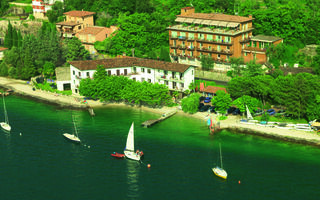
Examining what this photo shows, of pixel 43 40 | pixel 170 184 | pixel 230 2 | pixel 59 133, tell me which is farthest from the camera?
pixel 230 2

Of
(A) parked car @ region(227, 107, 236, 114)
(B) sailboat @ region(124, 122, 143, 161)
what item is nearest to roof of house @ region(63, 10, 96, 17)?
(A) parked car @ region(227, 107, 236, 114)

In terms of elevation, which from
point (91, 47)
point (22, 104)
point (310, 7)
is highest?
point (310, 7)

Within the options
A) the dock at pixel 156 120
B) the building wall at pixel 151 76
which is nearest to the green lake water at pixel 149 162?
the dock at pixel 156 120

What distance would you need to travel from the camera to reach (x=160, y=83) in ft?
460

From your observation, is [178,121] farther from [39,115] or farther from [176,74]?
[39,115]

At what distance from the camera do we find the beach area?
10956 centimetres

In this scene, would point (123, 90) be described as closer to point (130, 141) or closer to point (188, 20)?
point (130, 141)

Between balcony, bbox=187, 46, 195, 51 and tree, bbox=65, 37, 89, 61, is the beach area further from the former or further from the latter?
balcony, bbox=187, 46, 195, 51

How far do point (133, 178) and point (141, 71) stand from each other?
5511 centimetres

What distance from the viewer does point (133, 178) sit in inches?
3681

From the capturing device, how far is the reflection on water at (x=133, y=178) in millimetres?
87438

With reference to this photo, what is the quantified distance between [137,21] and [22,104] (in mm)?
51820

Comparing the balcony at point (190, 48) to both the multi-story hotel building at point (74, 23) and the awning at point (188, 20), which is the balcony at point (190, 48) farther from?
the multi-story hotel building at point (74, 23)

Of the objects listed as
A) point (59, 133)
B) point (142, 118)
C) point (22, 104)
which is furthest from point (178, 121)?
point (22, 104)
